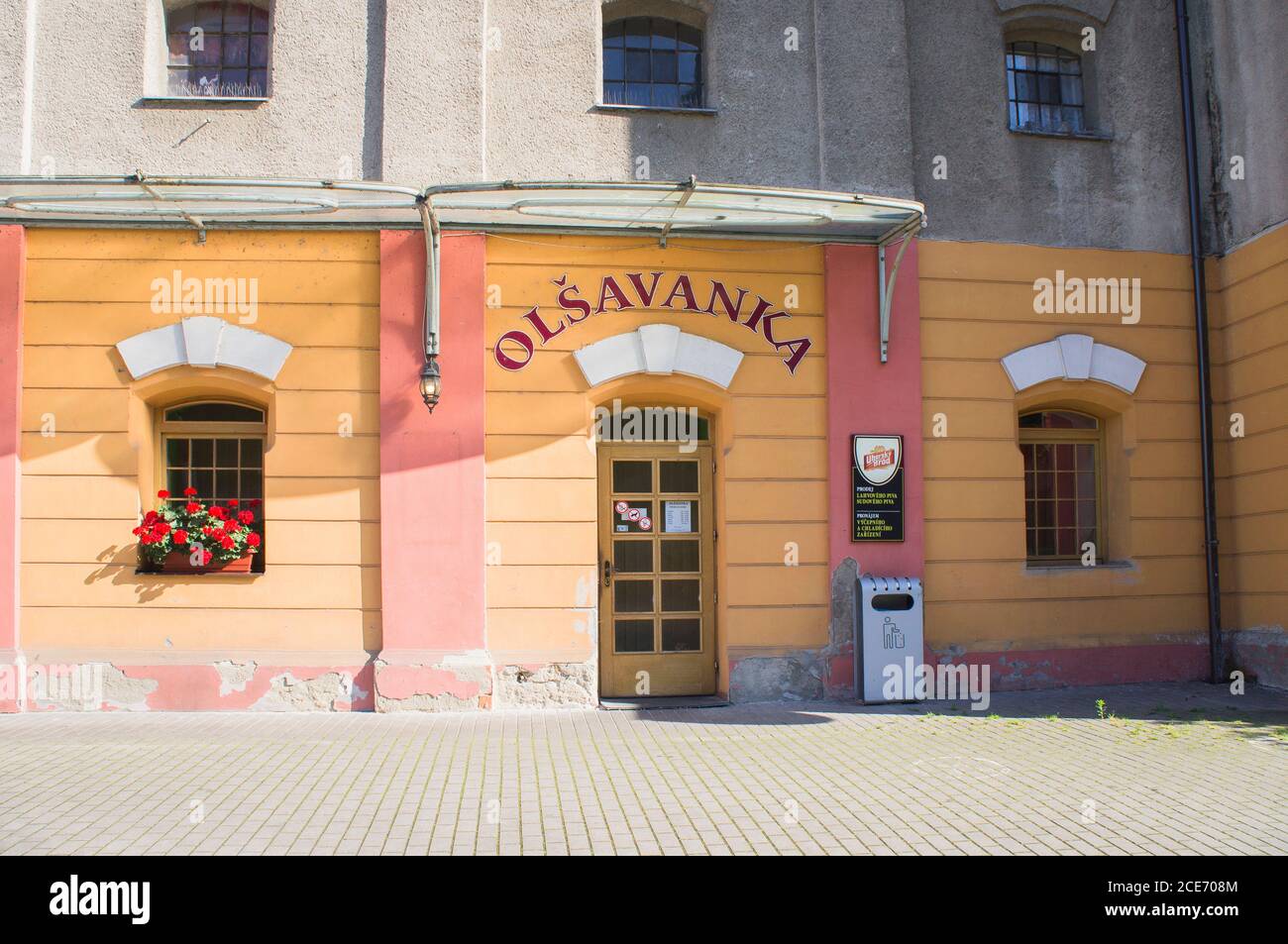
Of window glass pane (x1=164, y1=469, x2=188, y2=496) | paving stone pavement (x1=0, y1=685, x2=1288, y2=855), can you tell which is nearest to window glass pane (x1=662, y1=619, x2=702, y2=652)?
paving stone pavement (x1=0, y1=685, x2=1288, y2=855)

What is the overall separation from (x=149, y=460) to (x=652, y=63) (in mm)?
5935

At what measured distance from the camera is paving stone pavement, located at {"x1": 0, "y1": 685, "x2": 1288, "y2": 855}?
530 cm

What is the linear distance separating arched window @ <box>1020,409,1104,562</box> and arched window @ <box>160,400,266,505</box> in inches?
290

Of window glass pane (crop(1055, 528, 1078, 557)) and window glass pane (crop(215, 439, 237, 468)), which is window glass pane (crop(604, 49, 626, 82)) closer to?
window glass pane (crop(215, 439, 237, 468))

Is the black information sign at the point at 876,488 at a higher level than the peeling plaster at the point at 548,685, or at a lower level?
higher

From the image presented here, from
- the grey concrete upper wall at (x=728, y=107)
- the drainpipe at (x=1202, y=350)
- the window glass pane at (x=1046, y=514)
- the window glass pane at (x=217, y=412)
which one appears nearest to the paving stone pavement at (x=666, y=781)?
the drainpipe at (x=1202, y=350)

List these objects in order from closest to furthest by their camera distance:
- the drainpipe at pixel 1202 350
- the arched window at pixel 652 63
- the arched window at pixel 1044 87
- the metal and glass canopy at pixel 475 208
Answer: the metal and glass canopy at pixel 475 208, the arched window at pixel 652 63, the drainpipe at pixel 1202 350, the arched window at pixel 1044 87

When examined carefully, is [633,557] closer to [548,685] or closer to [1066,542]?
[548,685]

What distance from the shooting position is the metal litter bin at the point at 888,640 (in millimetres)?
9336

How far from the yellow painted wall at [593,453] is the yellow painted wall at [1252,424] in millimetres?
4231

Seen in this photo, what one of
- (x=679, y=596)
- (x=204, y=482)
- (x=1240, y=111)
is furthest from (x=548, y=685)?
(x=1240, y=111)

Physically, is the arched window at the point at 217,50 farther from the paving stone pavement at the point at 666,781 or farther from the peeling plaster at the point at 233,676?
the paving stone pavement at the point at 666,781

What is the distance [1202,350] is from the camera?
10406 millimetres
